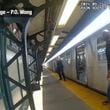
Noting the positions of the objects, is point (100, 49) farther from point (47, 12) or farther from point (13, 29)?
point (13, 29)

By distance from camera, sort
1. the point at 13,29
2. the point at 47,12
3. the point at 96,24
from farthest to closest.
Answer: the point at 96,24 → the point at 47,12 → the point at 13,29

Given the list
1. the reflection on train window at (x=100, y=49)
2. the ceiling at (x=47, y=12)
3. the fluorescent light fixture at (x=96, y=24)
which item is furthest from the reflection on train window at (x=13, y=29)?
the reflection on train window at (x=100, y=49)

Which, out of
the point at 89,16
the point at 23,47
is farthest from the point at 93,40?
the point at 23,47

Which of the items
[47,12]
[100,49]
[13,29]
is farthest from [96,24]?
[13,29]

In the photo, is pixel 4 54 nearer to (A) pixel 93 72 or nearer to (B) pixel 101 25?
(B) pixel 101 25

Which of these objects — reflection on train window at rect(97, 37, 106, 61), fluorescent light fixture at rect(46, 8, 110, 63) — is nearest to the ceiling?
fluorescent light fixture at rect(46, 8, 110, 63)

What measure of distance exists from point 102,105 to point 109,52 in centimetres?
152

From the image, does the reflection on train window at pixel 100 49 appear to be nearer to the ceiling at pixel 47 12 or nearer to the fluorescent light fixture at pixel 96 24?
the fluorescent light fixture at pixel 96 24

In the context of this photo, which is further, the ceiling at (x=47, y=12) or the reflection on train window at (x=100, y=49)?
the reflection on train window at (x=100, y=49)

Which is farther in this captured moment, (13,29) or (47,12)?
(47,12)

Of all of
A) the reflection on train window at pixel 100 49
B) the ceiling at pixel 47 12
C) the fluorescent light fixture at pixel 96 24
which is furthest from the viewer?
the reflection on train window at pixel 100 49

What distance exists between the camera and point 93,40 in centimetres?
1005

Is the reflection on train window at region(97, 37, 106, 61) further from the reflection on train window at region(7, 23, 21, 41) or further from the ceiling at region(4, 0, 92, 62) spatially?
the reflection on train window at region(7, 23, 21, 41)

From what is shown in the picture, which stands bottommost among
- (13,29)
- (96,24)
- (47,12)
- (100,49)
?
(100,49)
